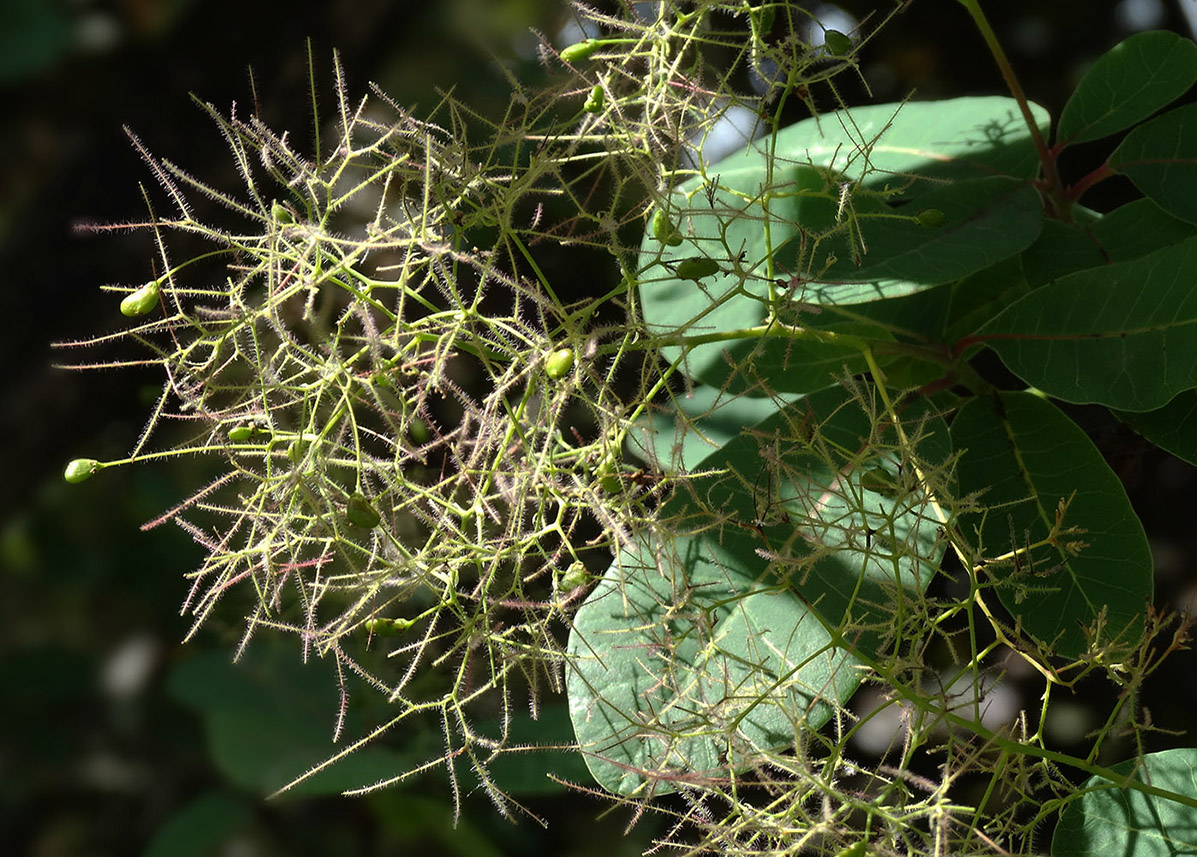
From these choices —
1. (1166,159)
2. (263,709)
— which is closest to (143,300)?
(1166,159)

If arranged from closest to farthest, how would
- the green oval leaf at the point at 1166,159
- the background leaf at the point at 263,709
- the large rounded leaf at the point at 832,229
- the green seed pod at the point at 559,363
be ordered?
the green seed pod at the point at 559,363
the large rounded leaf at the point at 832,229
the green oval leaf at the point at 1166,159
the background leaf at the point at 263,709

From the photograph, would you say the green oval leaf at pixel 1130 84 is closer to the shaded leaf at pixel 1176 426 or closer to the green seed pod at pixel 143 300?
the shaded leaf at pixel 1176 426

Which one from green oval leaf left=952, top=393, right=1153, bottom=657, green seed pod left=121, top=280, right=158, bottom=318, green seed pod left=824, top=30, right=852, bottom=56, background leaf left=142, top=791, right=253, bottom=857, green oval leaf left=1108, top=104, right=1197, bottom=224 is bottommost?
background leaf left=142, top=791, right=253, bottom=857

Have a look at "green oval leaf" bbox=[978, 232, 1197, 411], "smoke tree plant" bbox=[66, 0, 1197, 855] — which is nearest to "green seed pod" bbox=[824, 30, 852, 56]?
"smoke tree plant" bbox=[66, 0, 1197, 855]

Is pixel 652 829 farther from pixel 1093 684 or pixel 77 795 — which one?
pixel 77 795

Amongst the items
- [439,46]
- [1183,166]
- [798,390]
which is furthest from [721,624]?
[439,46]

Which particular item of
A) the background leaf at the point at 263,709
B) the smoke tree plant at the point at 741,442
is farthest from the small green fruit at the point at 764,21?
the background leaf at the point at 263,709

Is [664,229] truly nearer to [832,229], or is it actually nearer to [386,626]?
[832,229]

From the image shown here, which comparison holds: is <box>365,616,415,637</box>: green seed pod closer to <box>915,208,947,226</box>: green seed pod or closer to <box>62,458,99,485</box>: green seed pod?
<box>62,458,99,485</box>: green seed pod
